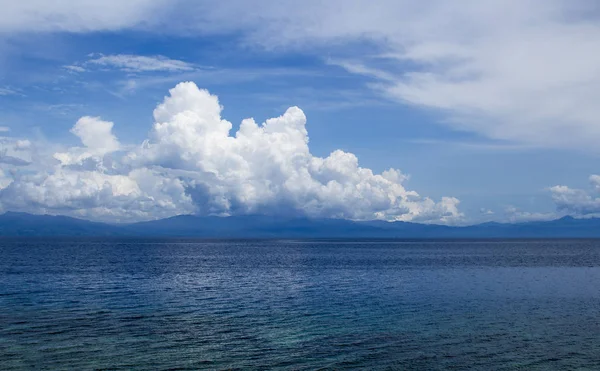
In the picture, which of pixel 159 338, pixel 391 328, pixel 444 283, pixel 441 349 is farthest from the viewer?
pixel 444 283

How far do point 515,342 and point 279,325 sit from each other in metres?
20.6

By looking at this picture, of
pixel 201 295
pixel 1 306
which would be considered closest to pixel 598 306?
pixel 201 295

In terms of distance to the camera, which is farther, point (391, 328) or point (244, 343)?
point (391, 328)

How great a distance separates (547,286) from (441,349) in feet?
164

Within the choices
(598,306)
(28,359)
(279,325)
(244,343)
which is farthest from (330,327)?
(598,306)

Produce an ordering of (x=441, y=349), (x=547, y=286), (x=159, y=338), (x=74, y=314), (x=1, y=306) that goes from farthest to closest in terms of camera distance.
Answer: (x=547, y=286), (x=1, y=306), (x=74, y=314), (x=159, y=338), (x=441, y=349)

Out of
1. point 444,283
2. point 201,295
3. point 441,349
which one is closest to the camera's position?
point 441,349

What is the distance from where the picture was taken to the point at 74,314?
5250cm

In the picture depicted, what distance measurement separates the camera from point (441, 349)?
1543 inches

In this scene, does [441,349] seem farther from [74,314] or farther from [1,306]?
[1,306]

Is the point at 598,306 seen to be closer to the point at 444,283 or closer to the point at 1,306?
the point at 444,283

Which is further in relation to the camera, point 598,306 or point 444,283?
point 444,283

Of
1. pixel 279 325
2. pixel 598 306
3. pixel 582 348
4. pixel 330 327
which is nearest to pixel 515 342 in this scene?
pixel 582 348

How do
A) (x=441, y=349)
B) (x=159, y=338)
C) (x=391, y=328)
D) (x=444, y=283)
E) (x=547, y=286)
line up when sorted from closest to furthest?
1. (x=441, y=349)
2. (x=159, y=338)
3. (x=391, y=328)
4. (x=547, y=286)
5. (x=444, y=283)
